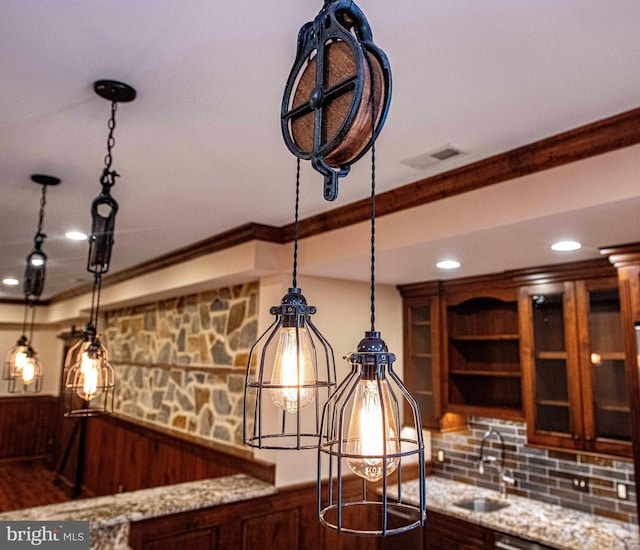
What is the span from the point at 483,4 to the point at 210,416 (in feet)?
12.2

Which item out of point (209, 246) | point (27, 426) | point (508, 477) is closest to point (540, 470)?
point (508, 477)

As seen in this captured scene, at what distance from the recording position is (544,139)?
6.63 ft

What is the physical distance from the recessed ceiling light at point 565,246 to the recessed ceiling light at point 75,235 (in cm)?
309

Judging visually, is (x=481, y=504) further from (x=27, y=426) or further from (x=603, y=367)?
(x=27, y=426)

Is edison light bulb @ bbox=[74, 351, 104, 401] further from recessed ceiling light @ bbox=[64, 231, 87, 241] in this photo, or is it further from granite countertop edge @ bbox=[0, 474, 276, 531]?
recessed ceiling light @ bbox=[64, 231, 87, 241]

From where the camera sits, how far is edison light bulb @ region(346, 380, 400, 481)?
919mm

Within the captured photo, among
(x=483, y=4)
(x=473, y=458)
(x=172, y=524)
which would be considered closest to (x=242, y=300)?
(x=172, y=524)

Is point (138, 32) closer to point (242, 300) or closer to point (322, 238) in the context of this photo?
point (322, 238)

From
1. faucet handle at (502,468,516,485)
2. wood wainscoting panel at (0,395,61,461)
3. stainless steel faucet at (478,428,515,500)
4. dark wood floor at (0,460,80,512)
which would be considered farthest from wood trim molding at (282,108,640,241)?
wood wainscoting panel at (0,395,61,461)

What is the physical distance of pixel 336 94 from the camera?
81cm

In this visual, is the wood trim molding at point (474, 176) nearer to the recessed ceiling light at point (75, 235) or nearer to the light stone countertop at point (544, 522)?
the recessed ceiling light at point (75, 235)

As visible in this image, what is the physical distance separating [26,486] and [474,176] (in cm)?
792

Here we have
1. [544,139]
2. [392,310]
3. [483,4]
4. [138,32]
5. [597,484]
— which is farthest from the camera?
[392,310]

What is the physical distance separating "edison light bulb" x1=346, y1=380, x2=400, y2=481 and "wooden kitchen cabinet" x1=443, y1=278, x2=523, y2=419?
272cm
